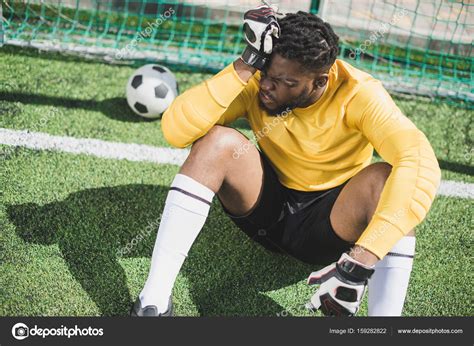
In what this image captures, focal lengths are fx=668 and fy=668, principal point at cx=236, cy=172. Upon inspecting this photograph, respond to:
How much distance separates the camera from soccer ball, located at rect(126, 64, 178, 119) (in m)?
4.11

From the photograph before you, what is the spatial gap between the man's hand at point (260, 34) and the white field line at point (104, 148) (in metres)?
1.39

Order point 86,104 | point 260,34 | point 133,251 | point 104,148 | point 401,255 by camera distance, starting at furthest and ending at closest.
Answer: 1. point 86,104
2. point 104,148
3. point 133,251
4. point 401,255
5. point 260,34

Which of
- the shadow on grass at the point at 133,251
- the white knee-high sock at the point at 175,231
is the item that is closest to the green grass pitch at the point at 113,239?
the shadow on grass at the point at 133,251

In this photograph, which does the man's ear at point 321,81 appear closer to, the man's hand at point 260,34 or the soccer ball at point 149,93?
the man's hand at point 260,34

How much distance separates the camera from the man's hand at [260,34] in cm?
257

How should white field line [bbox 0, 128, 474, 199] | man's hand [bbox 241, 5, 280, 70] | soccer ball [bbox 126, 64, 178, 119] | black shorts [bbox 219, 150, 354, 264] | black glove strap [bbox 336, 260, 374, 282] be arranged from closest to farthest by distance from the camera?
black glove strap [bbox 336, 260, 374, 282] → man's hand [bbox 241, 5, 280, 70] → black shorts [bbox 219, 150, 354, 264] → white field line [bbox 0, 128, 474, 199] → soccer ball [bbox 126, 64, 178, 119]

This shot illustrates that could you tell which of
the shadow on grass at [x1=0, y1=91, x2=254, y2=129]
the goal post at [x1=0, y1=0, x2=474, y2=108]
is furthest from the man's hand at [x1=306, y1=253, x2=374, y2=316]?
the goal post at [x1=0, y1=0, x2=474, y2=108]

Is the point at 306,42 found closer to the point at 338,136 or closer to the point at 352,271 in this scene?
the point at 338,136

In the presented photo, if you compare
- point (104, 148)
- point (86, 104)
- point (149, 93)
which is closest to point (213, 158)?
point (104, 148)

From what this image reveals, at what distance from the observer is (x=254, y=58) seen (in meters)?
2.67

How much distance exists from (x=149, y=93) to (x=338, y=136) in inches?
63.5

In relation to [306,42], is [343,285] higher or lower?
lower

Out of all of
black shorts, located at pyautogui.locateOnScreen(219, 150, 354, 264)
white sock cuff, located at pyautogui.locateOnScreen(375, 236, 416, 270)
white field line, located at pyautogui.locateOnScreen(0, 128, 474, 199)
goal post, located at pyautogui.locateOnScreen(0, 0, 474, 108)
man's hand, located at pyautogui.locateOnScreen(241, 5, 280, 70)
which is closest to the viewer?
man's hand, located at pyautogui.locateOnScreen(241, 5, 280, 70)

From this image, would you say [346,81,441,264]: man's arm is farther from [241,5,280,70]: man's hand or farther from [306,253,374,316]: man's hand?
[241,5,280,70]: man's hand
